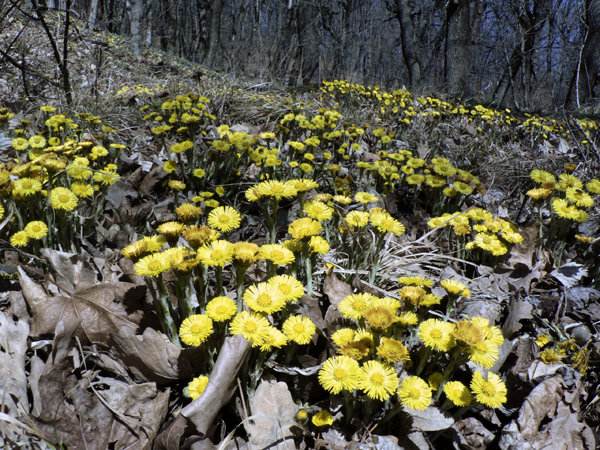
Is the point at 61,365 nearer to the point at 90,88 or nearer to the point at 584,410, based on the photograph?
the point at 584,410

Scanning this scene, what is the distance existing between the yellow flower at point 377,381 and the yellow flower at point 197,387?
47cm

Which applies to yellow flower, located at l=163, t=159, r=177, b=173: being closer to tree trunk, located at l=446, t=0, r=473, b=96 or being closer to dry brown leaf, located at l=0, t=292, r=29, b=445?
dry brown leaf, located at l=0, t=292, r=29, b=445

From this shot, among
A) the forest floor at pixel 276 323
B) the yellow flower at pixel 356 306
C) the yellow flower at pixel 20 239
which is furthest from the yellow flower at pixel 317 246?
the yellow flower at pixel 20 239

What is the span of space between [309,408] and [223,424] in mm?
278

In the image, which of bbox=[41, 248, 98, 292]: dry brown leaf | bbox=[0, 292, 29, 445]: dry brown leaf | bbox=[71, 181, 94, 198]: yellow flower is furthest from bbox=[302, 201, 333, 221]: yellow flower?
bbox=[0, 292, 29, 445]: dry brown leaf

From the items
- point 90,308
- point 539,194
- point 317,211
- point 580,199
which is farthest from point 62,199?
point 580,199

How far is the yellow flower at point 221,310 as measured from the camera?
3.83 ft

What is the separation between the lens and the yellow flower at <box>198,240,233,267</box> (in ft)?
4.21

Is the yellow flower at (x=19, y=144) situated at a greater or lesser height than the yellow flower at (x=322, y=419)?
greater

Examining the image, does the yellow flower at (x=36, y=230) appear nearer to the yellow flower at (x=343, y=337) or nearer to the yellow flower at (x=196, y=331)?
the yellow flower at (x=196, y=331)

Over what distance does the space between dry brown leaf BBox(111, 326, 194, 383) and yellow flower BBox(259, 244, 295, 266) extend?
420mm

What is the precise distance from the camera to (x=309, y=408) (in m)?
1.24

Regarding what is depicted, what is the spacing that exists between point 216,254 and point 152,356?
0.39 metres

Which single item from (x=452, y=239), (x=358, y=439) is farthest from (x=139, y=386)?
(x=452, y=239)
